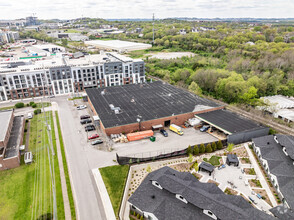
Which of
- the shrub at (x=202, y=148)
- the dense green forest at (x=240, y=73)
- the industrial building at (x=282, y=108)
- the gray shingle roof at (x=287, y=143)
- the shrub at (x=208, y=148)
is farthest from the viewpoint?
the dense green forest at (x=240, y=73)

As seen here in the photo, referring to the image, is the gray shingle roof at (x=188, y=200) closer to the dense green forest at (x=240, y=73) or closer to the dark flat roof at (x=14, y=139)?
the dark flat roof at (x=14, y=139)

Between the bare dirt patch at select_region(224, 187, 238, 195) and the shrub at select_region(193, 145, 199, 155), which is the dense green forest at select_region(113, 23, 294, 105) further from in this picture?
the bare dirt patch at select_region(224, 187, 238, 195)

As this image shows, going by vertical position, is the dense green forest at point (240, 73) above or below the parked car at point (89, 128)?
above

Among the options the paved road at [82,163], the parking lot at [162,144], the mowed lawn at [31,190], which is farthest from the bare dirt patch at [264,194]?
the mowed lawn at [31,190]

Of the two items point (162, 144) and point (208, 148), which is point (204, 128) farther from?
point (162, 144)

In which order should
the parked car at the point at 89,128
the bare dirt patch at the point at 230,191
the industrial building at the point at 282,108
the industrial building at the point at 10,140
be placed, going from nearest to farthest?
the bare dirt patch at the point at 230,191, the industrial building at the point at 10,140, the parked car at the point at 89,128, the industrial building at the point at 282,108

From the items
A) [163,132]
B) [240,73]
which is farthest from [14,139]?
[240,73]

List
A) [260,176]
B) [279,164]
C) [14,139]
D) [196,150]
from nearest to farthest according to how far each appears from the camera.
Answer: [279,164] → [260,176] → [196,150] → [14,139]
